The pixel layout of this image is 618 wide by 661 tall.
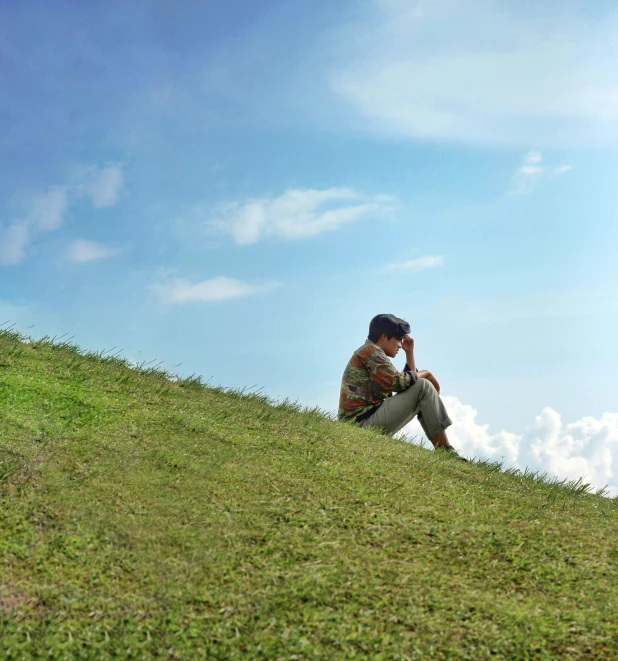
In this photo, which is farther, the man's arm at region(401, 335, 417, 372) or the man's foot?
the man's arm at region(401, 335, 417, 372)

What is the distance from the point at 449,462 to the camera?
295 inches

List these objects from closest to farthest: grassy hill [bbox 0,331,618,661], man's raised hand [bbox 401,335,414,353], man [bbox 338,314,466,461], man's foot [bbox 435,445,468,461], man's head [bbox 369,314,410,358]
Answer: grassy hill [bbox 0,331,618,661]
man's foot [bbox 435,445,468,461]
man [bbox 338,314,466,461]
man's head [bbox 369,314,410,358]
man's raised hand [bbox 401,335,414,353]

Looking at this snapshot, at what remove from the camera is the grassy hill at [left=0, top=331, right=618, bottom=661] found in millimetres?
3920

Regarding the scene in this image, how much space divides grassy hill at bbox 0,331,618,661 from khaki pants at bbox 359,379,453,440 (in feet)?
5.79

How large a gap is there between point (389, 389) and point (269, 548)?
4.72 metres

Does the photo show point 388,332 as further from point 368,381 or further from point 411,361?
point 368,381

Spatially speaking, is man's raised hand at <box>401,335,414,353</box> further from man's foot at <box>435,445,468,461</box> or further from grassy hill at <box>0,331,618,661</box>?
grassy hill at <box>0,331,618,661</box>

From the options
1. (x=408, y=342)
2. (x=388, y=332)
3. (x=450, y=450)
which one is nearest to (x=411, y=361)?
(x=408, y=342)

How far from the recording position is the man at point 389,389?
9.00 metres

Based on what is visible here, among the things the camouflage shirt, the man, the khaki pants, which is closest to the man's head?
the man

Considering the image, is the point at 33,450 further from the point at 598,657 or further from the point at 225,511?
the point at 598,657

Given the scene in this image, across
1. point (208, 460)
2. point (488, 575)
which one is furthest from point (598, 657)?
point (208, 460)

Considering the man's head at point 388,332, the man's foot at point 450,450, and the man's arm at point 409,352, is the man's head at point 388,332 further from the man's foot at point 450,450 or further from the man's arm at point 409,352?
the man's foot at point 450,450

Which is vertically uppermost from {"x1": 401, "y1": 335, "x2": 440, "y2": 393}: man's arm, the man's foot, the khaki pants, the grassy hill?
{"x1": 401, "y1": 335, "x2": 440, "y2": 393}: man's arm
